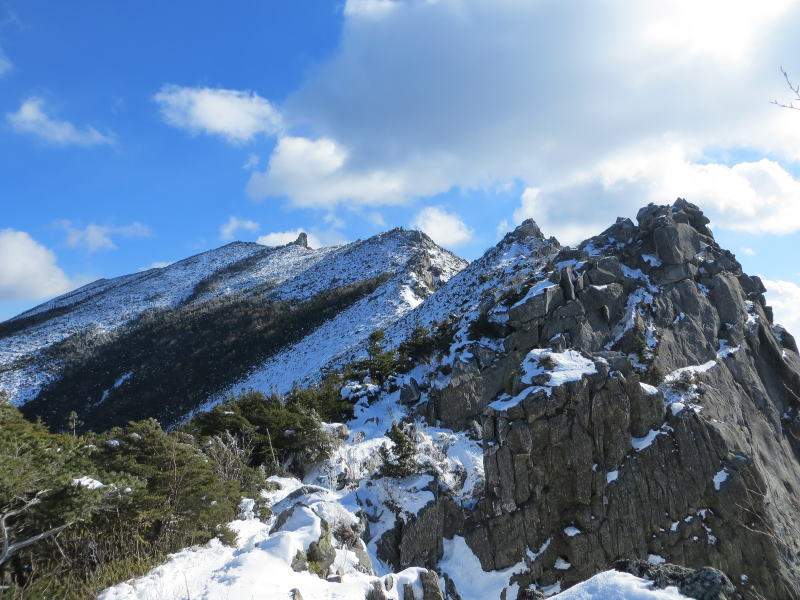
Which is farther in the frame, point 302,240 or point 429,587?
point 302,240

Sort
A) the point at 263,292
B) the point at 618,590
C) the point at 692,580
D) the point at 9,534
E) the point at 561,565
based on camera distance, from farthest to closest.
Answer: the point at 263,292
the point at 561,565
the point at 9,534
the point at 618,590
the point at 692,580

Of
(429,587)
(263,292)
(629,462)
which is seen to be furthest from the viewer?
(263,292)

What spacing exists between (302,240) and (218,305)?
4608 centimetres

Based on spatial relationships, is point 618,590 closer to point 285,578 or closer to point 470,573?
point 285,578

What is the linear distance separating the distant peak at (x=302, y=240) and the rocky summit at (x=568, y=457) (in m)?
84.7

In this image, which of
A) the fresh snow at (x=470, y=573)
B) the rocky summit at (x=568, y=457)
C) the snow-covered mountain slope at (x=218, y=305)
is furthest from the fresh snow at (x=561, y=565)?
the snow-covered mountain slope at (x=218, y=305)

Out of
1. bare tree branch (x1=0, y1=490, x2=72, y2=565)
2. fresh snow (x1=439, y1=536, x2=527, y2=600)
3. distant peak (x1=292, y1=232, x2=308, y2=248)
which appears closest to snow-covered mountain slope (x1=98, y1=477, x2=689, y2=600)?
bare tree branch (x1=0, y1=490, x2=72, y2=565)

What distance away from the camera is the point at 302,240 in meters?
108

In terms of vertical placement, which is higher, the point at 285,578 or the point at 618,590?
the point at 285,578

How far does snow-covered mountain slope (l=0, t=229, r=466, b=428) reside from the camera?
1756 inches

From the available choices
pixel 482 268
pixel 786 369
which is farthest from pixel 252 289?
pixel 786 369

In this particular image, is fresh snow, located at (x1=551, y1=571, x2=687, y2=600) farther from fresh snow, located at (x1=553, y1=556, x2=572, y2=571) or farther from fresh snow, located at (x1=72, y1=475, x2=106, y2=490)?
fresh snow, located at (x1=553, y1=556, x2=572, y2=571)

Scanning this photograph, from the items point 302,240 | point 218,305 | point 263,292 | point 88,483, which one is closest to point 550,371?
point 88,483

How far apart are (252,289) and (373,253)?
1972 centimetres
